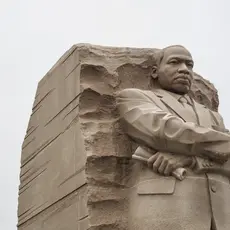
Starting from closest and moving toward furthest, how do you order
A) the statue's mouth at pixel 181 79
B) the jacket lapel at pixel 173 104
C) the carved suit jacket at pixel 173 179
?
the carved suit jacket at pixel 173 179, the jacket lapel at pixel 173 104, the statue's mouth at pixel 181 79

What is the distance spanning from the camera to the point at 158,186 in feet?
17.8

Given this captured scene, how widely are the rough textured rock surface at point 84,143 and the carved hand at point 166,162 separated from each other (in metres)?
0.41

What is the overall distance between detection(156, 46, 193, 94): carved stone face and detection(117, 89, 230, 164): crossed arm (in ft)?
1.84

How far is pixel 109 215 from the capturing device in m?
5.62

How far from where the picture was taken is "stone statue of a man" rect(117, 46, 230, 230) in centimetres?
534

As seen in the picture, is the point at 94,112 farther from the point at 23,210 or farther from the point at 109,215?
the point at 23,210

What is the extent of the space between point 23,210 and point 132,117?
2129 mm

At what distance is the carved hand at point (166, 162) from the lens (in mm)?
5453

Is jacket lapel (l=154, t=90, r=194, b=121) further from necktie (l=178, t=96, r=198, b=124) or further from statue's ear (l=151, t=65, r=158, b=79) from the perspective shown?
statue's ear (l=151, t=65, r=158, b=79)

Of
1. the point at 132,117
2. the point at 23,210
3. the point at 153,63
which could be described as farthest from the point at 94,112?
the point at 23,210

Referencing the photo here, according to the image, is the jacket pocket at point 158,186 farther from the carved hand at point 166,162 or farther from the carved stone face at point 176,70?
the carved stone face at point 176,70

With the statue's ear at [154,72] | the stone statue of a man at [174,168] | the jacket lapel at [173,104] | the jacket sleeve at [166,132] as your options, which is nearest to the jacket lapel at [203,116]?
the stone statue of a man at [174,168]

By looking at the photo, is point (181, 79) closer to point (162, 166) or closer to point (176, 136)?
point (176, 136)

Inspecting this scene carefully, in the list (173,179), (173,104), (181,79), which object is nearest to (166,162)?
(173,179)
